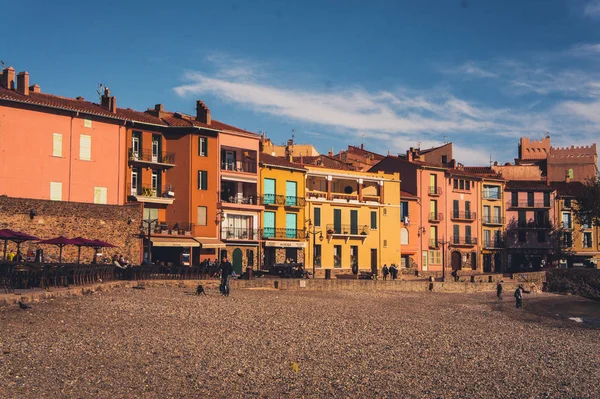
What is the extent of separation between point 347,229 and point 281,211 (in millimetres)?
6290

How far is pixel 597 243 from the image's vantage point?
7850 cm

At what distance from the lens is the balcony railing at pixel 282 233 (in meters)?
54.3

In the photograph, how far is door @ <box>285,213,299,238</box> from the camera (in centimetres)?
5547

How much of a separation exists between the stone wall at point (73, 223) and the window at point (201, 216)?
18.5ft

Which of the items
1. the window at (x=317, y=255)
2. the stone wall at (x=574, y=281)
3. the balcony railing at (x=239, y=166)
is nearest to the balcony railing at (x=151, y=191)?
the balcony railing at (x=239, y=166)

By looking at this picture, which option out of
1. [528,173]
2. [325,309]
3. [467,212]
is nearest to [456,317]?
[325,309]

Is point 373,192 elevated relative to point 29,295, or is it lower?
elevated

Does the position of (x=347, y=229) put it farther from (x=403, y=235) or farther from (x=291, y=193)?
(x=403, y=235)

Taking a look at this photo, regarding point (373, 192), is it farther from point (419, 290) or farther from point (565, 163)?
point (565, 163)

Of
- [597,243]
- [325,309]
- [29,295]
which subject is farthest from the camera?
[597,243]

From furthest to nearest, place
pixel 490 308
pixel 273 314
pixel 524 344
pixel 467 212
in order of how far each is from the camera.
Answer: pixel 467 212, pixel 490 308, pixel 273 314, pixel 524 344

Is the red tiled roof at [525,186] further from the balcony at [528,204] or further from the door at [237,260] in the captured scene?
the door at [237,260]

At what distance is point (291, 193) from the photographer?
56.5 metres

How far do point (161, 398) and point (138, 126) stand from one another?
37.7 metres
